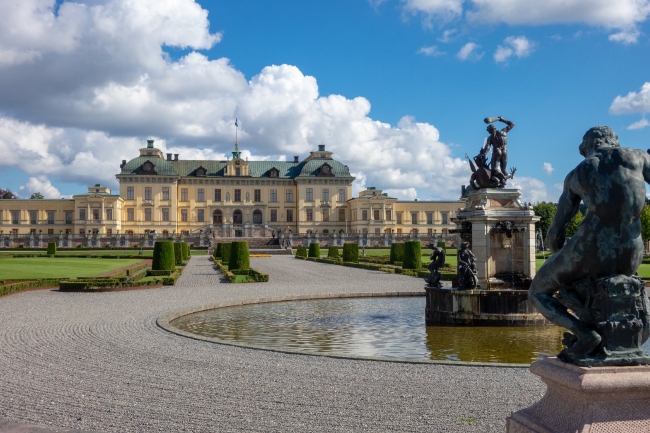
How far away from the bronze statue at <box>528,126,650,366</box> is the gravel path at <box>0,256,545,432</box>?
1683 millimetres

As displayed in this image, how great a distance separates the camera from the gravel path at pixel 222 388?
5.09 meters

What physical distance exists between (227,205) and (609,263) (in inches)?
2867

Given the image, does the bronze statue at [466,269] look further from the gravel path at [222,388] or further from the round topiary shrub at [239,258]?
the round topiary shrub at [239,258]

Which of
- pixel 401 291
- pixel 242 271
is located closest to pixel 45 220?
pixel 242 271

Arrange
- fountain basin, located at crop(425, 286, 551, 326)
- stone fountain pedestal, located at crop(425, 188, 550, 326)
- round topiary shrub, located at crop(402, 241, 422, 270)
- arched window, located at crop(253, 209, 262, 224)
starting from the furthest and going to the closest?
arched window, located at crop(253, 209, 262, 224) → round topiary shrub, located at crop(402, 241, 422, 270) → stone fountain pedestal, located at crop(425, 188, 550, 326) → fountain basin, located at crop(425, 286, 551, 326)

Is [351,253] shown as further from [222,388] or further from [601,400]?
[601,400]

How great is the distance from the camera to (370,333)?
35.5 feet

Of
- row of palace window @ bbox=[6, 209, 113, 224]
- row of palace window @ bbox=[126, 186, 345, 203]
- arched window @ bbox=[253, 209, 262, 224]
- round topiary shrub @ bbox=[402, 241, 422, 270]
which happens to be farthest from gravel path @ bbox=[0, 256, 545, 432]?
arched window @ bbox=[253, 209, 262, 224]

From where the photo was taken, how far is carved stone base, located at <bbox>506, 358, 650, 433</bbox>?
129 inches

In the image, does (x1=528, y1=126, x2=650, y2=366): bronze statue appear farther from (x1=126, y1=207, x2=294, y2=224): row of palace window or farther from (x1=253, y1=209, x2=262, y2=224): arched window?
(x1=253, y1=209, x2=262, y2=224): arched window

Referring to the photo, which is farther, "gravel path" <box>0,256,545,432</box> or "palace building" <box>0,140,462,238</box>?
"palace building" <box>0,140,462,238</box>

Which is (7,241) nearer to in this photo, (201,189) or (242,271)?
(201,189)

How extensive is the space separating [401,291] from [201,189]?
5974 centimetres

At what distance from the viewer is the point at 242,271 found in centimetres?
2438
